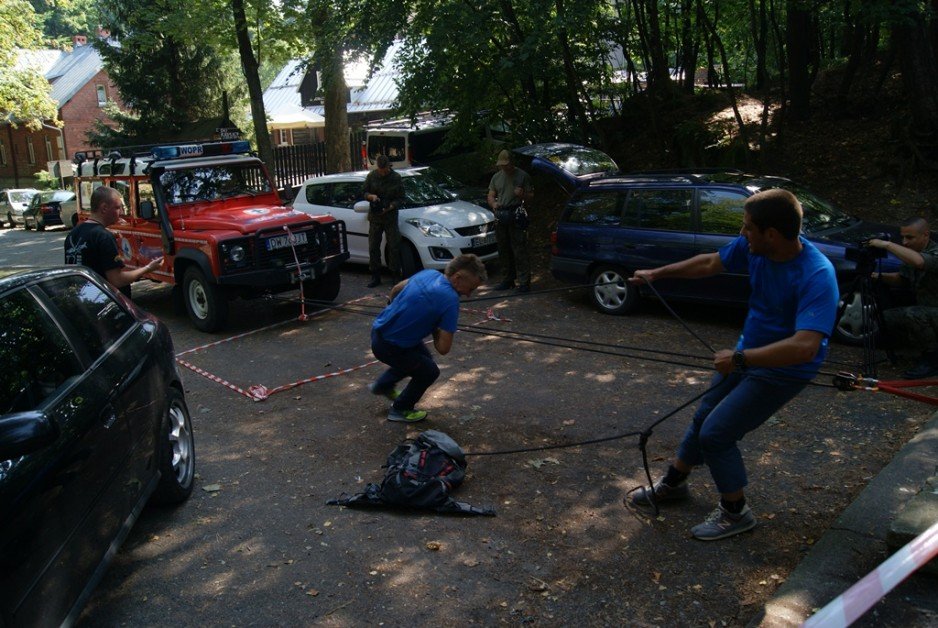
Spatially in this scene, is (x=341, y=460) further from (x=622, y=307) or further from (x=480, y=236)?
(x=480, y=236)

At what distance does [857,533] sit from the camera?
13.8 feet

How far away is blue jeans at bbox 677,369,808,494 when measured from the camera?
404 centimetres

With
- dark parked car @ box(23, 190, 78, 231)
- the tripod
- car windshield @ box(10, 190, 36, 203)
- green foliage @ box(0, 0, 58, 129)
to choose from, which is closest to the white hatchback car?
the tripod

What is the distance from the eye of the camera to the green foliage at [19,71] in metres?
28.1

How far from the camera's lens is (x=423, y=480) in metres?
5.07

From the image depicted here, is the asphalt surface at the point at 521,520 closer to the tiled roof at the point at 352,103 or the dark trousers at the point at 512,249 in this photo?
the dark trousers at the point at 512,249

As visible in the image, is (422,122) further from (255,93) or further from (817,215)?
(817,215)

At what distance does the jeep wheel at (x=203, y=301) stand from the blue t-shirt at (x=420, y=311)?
170 inches

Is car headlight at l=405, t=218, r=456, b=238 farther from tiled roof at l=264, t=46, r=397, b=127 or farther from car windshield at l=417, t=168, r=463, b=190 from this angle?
tiled roof at l=264, t=46, r=397, b=127

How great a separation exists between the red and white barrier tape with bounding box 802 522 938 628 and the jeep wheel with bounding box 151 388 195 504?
3.87 metres

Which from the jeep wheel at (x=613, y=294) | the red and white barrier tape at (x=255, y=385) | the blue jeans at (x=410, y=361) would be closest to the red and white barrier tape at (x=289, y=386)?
the red and white barrier tape at (x=255, y=385)

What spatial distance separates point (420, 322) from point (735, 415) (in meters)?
2.70

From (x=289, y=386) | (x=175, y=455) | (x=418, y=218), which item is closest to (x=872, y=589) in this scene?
(x=175, y=455)

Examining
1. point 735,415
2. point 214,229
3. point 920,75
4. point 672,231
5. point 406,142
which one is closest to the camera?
point 735,415
